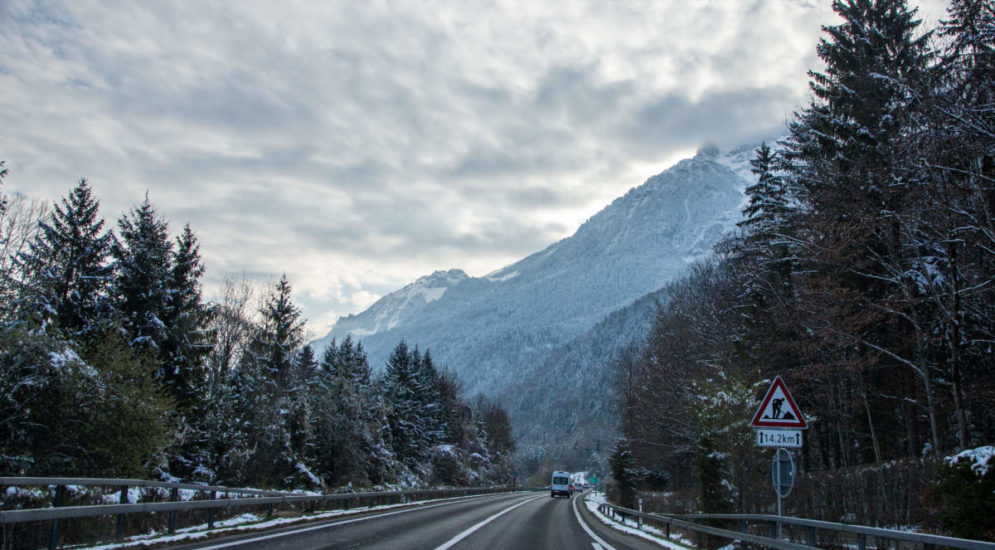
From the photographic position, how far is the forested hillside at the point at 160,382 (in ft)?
51.2

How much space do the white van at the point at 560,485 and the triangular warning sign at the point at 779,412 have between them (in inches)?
1917

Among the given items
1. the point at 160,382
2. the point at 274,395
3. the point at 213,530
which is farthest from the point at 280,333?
the point at 213,530

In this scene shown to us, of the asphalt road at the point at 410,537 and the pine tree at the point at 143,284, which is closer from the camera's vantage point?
the asphalt road at the point at 410,537

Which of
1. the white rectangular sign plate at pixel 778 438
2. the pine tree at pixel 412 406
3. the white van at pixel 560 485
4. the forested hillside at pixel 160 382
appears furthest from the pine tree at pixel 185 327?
the white van at pixel 560 485

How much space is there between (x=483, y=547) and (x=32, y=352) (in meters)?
12.4

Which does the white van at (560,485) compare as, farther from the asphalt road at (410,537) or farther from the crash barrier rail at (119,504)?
the crash barrier rail at (119,504)

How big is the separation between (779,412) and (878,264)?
13373mm

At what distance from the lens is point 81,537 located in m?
9.48

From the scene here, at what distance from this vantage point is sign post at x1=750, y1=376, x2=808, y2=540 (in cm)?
967

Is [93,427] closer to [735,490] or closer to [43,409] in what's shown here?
[43,409]

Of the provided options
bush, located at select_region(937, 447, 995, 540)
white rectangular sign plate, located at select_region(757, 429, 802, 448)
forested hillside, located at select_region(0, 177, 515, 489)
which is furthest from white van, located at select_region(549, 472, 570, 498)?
bush, located at select_region(937, 447, 995, 540)

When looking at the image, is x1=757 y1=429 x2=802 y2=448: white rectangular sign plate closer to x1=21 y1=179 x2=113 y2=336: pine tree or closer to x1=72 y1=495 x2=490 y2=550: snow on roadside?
x1=72 y1=495 x2=490 y2=550: snow on roadside

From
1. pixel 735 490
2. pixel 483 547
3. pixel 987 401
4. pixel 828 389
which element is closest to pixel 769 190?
pixel 828 389

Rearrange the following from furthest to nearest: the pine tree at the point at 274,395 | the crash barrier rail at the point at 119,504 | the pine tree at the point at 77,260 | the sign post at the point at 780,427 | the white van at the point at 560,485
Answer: the white van at the point at 560,485 < the pine tree at the point at 274,395 < the pine tree at the point at 77,260 < the sign post at the point at 780,427 < the crash barrier rail at the point at 119,504
